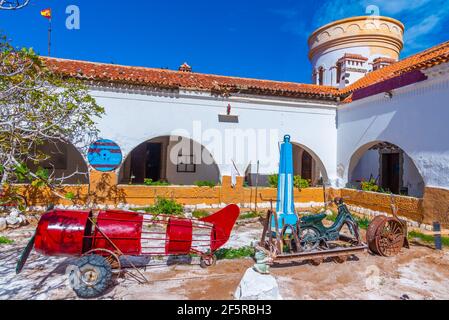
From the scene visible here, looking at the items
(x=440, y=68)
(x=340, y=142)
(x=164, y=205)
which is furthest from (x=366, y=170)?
(x=164, y=205)

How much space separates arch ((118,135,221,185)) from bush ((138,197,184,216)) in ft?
13.5

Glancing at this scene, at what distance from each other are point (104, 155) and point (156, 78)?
3.42 metres

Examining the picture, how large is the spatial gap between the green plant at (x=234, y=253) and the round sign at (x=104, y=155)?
5582mm

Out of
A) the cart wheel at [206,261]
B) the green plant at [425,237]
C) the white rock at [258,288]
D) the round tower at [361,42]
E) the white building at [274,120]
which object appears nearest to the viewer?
the white rock at [258,288]

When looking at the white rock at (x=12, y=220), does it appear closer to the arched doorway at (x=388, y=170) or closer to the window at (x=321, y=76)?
the arched doorway at (x=388, y=170)

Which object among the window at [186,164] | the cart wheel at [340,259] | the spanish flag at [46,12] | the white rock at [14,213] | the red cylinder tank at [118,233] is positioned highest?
the spanish flag at [46,12]

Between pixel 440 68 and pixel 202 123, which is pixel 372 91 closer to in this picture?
pixel 440 68

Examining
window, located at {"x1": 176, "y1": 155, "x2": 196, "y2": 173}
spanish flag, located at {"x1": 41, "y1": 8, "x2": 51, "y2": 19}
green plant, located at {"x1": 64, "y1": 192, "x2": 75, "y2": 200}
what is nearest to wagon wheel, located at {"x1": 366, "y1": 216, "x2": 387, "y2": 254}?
green plant, located at {"x1": 64, "y1": 192, "x2": 75, "y2": 200}

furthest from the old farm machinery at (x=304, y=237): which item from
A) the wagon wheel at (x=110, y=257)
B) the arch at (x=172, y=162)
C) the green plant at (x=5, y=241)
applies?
the arch at (x=172, y=162)

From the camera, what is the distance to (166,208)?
362 inches

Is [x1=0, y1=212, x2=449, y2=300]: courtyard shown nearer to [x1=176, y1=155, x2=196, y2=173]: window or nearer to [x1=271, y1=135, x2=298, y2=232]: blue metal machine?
[x1=271, y1=135, x2=298, y2=232]: blue metal machine

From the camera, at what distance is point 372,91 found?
10.2 metres

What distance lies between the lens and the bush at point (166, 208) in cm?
915

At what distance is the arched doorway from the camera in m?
12.1
